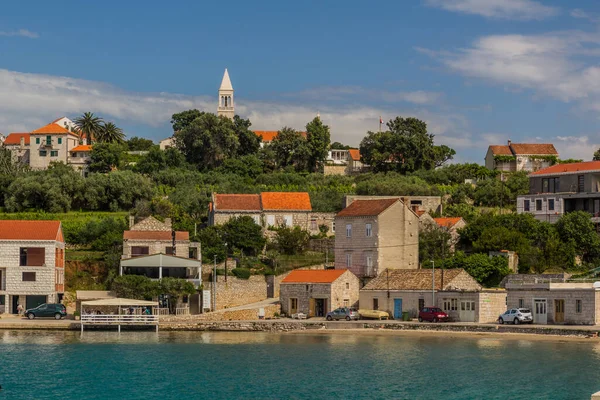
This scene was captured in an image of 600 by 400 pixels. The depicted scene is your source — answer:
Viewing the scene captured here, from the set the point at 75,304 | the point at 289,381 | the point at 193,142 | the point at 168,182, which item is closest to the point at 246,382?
the point at 289,381

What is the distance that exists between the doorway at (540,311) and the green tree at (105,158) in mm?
64576

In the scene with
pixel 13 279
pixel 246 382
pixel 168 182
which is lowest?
pixel 246 382

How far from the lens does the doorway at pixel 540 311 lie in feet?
208

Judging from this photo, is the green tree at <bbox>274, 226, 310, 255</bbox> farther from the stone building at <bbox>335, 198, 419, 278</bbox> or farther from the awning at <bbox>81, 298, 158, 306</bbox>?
the awning at <bbox>81, 298, 158, 306</bbox>

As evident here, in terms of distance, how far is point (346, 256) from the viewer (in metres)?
79.1

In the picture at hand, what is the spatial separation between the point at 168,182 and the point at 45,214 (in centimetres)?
1742

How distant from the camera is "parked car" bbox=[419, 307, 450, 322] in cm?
6606

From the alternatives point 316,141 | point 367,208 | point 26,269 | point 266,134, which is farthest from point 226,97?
point 26,269

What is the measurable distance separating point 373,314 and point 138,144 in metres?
80.9

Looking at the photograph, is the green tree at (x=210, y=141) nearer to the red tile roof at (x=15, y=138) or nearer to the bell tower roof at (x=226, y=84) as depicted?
the red tile roof at (x=15, y=138)

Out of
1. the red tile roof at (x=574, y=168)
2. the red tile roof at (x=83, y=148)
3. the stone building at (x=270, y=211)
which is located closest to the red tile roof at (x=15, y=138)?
the red tile roof at (x=83, y=148)

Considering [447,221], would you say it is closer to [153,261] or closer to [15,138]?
[153,261]

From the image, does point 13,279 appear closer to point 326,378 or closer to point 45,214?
point 45,214

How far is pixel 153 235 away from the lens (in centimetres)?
7862
